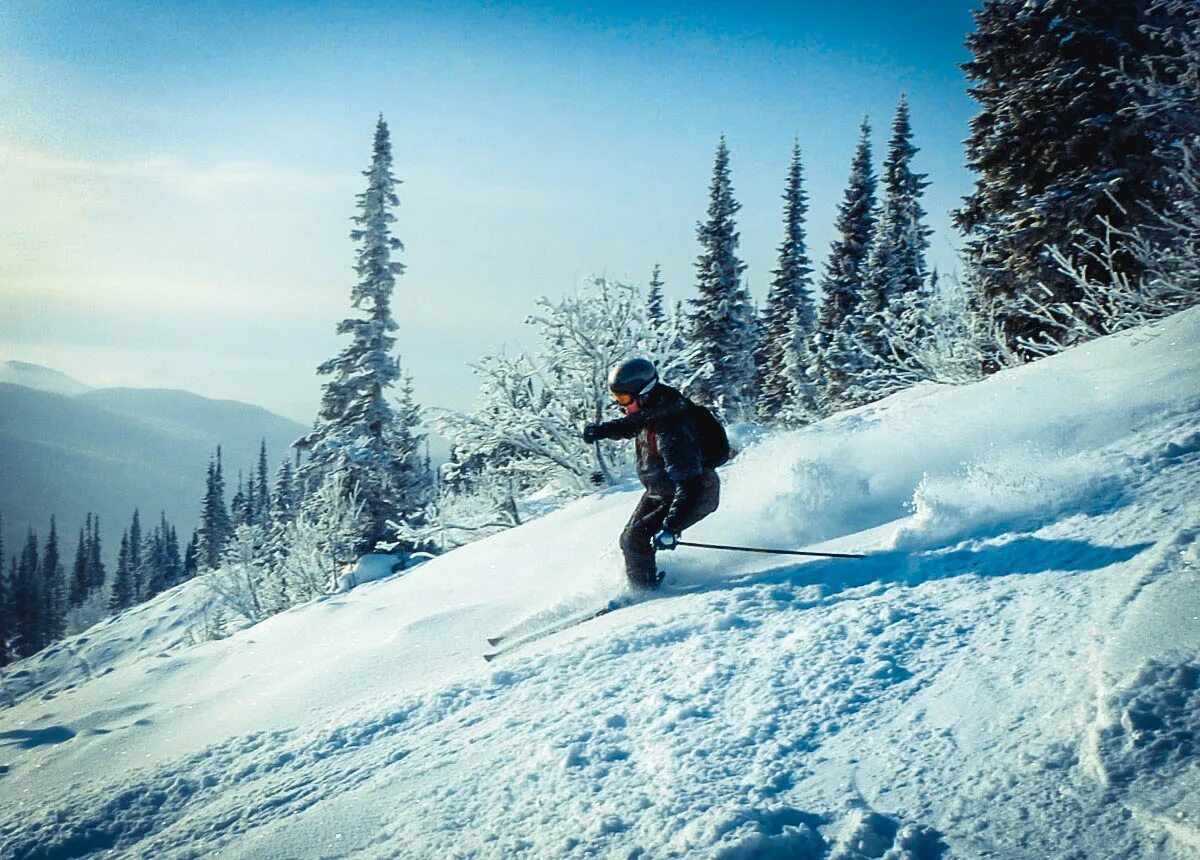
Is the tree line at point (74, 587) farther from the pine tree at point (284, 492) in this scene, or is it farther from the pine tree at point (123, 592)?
the pine tree at point (284, 492)

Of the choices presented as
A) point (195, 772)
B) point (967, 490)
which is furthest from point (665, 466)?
point (195, 772)

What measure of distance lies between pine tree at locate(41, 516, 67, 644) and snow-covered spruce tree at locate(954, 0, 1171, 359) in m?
96.5

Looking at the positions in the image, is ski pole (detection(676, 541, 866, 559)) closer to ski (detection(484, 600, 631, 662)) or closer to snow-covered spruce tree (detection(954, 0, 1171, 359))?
ski (detection(484, 600, 631, 662))

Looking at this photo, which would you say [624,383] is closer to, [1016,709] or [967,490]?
[967,490]

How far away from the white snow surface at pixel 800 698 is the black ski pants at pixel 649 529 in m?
0.23

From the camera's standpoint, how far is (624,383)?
16.2ft

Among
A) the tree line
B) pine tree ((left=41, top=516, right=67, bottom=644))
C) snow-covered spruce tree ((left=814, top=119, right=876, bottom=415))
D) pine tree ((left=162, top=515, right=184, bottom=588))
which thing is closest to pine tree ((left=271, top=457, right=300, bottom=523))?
the tree line

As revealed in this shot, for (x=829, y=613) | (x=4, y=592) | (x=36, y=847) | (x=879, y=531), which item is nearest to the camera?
(x=36, y=847)

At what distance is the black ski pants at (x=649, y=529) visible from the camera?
4789mm

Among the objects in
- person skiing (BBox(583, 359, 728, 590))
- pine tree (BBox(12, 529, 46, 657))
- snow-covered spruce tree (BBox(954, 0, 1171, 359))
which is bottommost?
pine tree (BBox(12, 529, 46, 657))

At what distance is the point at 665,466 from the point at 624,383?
72 cm

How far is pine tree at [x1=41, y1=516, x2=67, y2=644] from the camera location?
7606cm

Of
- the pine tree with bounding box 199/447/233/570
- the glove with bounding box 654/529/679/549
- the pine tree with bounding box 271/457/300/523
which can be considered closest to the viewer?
the glove with bounding box 654/529/679/549

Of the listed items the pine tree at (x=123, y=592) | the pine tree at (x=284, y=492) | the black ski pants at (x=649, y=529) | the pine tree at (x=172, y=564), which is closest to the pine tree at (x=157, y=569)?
the pine tree at (x=172, y=564)
